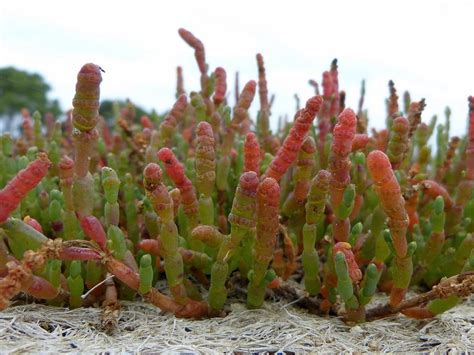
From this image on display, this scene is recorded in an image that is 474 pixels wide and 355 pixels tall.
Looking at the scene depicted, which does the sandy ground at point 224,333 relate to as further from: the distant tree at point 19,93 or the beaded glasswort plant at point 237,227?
the distant tree at point 19,93

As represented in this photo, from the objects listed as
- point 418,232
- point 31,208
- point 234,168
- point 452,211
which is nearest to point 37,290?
point 31,208

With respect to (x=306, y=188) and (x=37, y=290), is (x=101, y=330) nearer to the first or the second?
(x=37, y=290)

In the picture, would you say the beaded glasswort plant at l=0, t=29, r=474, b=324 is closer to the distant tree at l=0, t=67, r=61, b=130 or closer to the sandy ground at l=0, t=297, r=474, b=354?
the sandy ground at l=0, t=297, r=474, b=354

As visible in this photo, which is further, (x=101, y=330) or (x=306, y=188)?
(x=306, y=188)

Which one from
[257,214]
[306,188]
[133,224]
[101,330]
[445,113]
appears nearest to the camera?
[257,214]

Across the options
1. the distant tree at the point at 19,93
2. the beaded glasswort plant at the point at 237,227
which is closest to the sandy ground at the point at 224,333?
the beaded glasswort plant at the point at 237,227

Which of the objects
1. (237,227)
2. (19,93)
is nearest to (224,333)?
(237,227)

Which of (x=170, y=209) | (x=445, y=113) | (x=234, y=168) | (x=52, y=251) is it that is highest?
(x=445, y=113)

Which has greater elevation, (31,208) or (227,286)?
(31,208)
